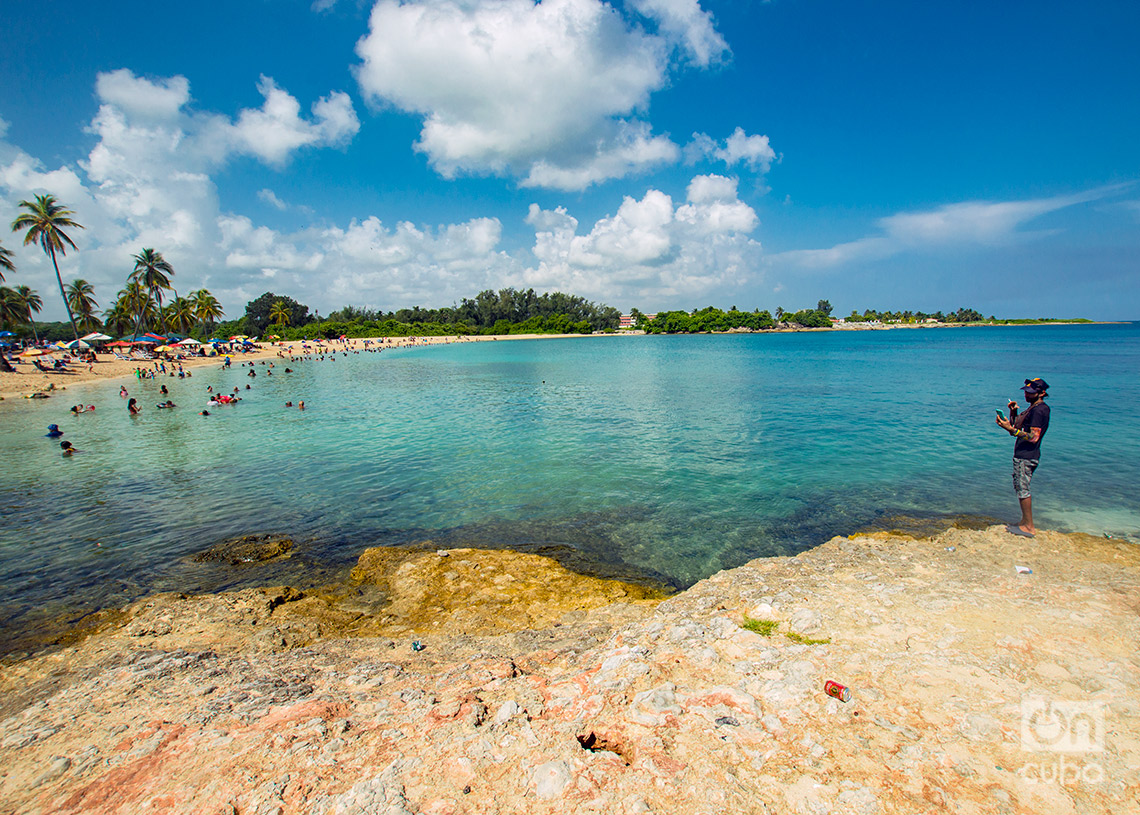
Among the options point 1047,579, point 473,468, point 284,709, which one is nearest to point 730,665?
point 284,709

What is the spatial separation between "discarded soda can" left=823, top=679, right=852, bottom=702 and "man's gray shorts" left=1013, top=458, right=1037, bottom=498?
953cm

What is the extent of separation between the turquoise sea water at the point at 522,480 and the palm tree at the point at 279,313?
124m

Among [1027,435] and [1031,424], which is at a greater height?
[1031,424]

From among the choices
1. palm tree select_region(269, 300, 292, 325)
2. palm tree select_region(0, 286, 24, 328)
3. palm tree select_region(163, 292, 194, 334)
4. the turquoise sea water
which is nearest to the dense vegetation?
palm tree select_region(269, 300, 292, 325)

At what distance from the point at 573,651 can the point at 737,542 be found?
7327 millimetres

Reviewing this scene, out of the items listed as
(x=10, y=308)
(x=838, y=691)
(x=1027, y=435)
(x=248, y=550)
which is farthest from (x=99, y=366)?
(x=1027, y=435)

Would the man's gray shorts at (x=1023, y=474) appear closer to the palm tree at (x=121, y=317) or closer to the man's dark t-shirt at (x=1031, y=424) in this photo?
the man's dark t-shirt at (x=1031, y=424)

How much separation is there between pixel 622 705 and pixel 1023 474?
463 inches

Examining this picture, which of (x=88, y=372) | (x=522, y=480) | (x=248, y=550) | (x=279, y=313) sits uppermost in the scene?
(x=279, y=313)

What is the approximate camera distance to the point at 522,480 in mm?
18672

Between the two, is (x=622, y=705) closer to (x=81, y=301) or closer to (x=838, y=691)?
(x=838, y=691)

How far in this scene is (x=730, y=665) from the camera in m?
6.01

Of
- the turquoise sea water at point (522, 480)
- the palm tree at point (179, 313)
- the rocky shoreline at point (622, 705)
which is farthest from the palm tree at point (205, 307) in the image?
the rocky shoreline at point (622, 705)

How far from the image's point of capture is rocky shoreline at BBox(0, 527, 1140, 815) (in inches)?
166
